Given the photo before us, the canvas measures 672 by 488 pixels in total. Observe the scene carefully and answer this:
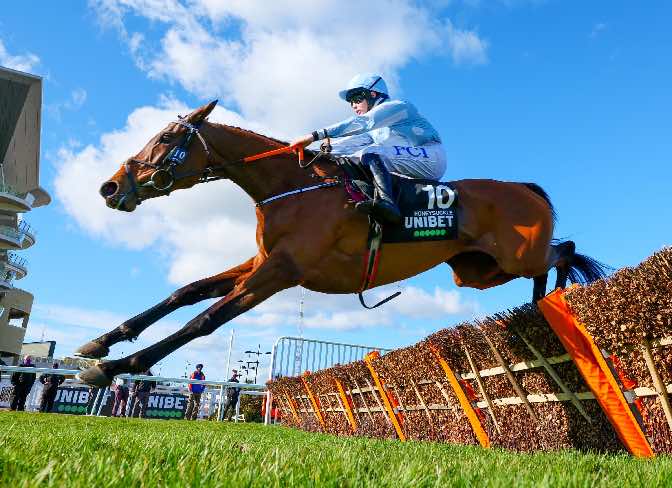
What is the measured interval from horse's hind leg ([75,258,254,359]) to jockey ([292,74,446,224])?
4.44 ft

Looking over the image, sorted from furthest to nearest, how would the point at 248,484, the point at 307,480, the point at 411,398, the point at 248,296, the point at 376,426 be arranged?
the point at 376,426 < the point at 411,398 < the point at 248,296 < the point at 307,480 < the point at 248,484

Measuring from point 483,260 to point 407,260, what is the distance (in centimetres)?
116

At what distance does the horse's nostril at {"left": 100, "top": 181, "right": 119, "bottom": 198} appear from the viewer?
5027 mm

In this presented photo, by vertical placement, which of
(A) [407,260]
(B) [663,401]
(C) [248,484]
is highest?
(A) [407,260]

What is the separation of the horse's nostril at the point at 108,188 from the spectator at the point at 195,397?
13.0 m

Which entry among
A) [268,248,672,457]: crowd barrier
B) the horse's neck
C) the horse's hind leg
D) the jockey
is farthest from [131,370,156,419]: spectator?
the jockey

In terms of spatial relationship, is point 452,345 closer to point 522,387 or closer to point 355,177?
point 522,387

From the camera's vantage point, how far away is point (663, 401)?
3.86m

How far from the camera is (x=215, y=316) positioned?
4441 millimetres

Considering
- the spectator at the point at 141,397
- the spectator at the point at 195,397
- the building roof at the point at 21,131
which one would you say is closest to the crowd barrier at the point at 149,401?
the spectator at the point at 195,397

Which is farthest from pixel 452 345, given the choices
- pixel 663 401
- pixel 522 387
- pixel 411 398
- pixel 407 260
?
pixel 663 401

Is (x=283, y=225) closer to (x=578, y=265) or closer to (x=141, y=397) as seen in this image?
(x=578, y=265)

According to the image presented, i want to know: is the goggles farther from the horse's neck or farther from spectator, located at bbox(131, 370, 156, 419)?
spectator, located at bbox(131, 370, 156, 419)

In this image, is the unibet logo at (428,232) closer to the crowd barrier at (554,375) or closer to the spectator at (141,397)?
the crowd barrier at (554,375)
